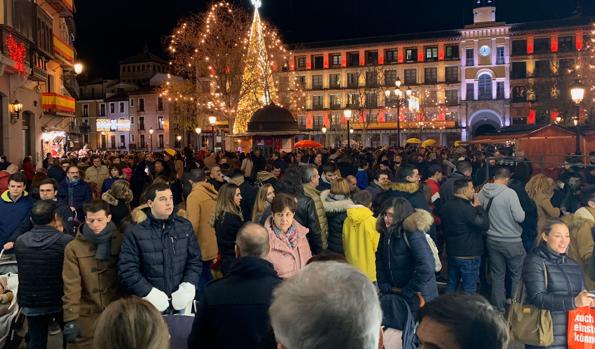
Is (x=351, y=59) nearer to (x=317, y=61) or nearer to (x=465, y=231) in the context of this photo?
(x=317, y=61)

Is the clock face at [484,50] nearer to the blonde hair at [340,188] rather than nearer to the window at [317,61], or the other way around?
the window at [317,61]

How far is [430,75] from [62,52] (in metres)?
48.7

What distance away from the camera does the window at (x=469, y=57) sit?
66.0 meters

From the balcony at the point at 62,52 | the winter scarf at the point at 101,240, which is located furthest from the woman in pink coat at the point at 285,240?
the balcony at the point at 62,52

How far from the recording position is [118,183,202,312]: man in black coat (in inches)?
185

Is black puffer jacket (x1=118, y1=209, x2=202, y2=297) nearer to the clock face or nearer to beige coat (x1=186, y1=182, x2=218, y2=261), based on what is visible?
beige coat (x1=186, y1=182, x2=218, y2=261)

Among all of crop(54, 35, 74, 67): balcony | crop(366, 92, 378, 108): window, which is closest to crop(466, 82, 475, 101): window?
crop(366, 92, 378, 108): window

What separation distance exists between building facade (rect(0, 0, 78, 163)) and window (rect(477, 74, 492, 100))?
48486mm

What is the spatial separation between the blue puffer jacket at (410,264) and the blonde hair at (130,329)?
295 centimetres

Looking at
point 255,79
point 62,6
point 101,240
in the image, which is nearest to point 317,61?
point 255,79

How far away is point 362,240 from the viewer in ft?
20.1

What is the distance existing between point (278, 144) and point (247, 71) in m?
9.02

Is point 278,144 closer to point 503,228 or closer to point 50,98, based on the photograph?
point 50,98

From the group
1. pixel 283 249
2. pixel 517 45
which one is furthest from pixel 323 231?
pixel 517 45
